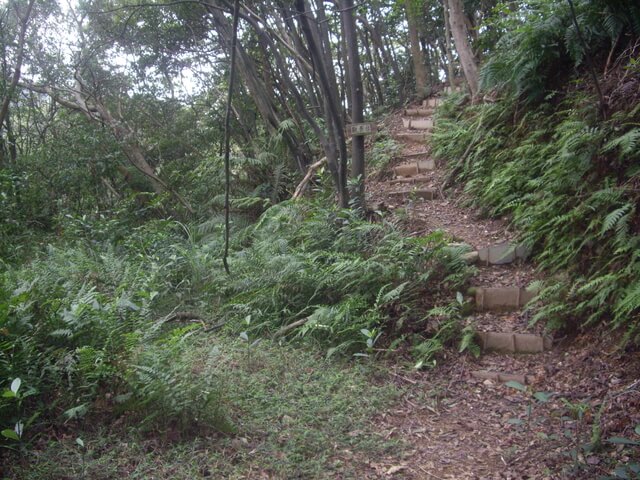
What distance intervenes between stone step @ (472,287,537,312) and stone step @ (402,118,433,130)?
5.50 m

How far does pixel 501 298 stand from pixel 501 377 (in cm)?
98

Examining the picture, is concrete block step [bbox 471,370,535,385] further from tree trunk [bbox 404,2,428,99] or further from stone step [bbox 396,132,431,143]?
tree trunk [bbox 404,2,428,99]

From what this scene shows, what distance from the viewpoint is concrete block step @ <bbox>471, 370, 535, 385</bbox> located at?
391cm

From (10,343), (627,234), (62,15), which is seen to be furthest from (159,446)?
(62,15)

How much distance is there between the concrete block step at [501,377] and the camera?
3.91 metres

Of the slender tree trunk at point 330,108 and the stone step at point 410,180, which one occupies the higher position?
the slender tree trunk at point 330,108

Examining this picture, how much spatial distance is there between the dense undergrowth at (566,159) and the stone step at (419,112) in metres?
3.21

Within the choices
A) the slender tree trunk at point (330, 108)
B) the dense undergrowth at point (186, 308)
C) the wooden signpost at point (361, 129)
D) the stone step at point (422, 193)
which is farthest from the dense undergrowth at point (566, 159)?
the slender tree trunk at point (330, 108)

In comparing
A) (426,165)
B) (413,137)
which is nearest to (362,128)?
(426,165)

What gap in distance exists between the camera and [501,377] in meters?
4.02

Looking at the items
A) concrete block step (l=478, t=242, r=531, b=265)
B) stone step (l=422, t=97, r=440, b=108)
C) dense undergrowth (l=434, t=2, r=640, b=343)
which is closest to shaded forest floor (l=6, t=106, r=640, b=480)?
dense undergrowth (l=434, t=2, r=640, b=343)

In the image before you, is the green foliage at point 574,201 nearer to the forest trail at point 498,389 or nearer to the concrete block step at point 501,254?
the concrete block step at point 501,254

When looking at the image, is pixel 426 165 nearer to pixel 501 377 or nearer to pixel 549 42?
pixel 549 42

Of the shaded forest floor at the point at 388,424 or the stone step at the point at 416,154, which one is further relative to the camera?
the stone step at the point at 416,154
